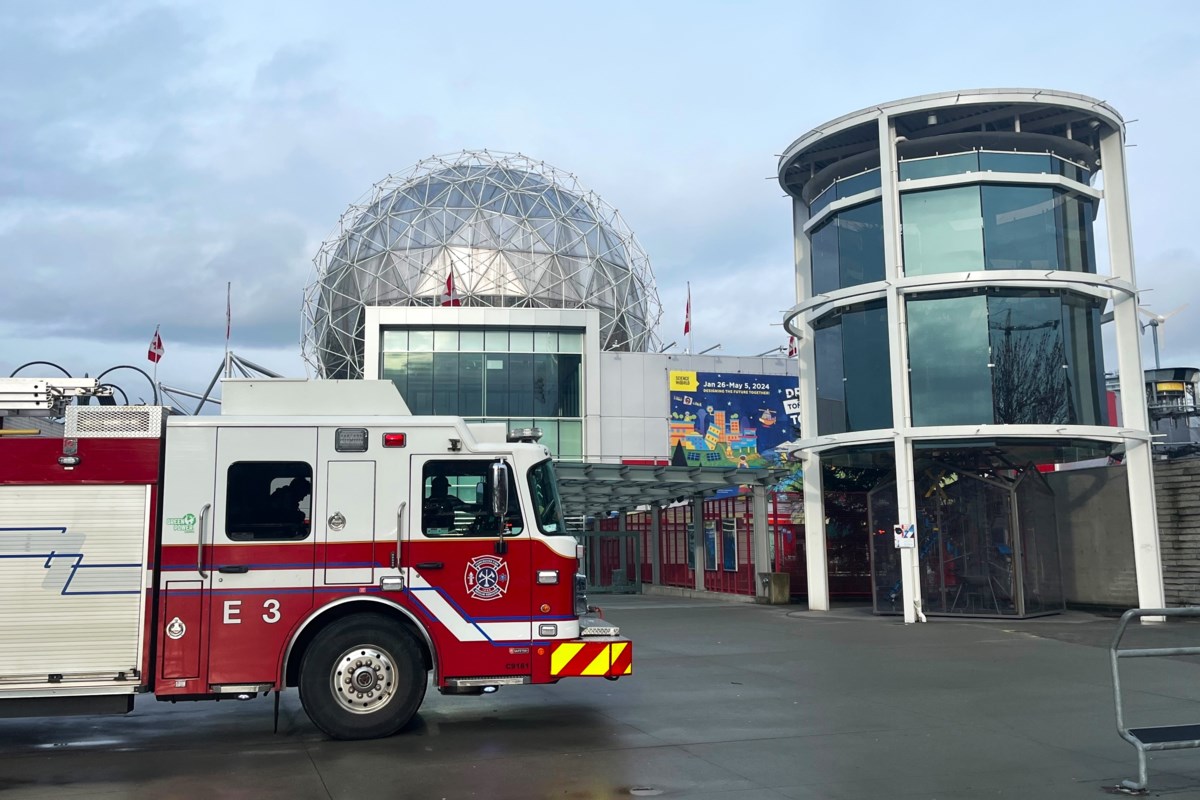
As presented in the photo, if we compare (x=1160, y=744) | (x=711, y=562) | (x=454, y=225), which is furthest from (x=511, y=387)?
(x=1160, y=744)

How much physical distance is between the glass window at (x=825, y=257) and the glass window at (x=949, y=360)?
8.65 ft

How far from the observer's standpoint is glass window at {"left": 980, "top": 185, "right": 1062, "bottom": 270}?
22500mm

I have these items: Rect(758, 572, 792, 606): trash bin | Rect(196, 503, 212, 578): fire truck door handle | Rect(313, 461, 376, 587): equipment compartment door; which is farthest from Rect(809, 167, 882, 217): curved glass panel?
Rect(196, 503, 212, 578): fire truck door handle

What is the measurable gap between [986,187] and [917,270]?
86.7 inches

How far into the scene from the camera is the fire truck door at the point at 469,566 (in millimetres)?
9820

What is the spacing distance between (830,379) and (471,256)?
29.5 meters

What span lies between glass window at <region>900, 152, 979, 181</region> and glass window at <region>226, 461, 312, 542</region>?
686 inches

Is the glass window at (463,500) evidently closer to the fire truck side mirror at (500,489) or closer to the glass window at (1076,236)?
the fire truck side mirror at (500,489)

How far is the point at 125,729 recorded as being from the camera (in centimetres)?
1071

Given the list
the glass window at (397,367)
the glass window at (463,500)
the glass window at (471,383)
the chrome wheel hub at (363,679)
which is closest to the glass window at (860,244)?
the glass window at (463,500)

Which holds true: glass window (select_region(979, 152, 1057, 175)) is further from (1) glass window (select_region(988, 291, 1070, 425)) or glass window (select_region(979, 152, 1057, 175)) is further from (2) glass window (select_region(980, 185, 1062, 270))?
(1) glass window (select_region(988, 291, 1070, 425))

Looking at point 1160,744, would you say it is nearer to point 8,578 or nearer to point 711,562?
point 8,578

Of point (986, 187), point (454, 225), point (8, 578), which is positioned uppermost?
point (454, 225)

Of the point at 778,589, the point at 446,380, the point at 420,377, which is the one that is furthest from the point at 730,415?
the point at 778,589
